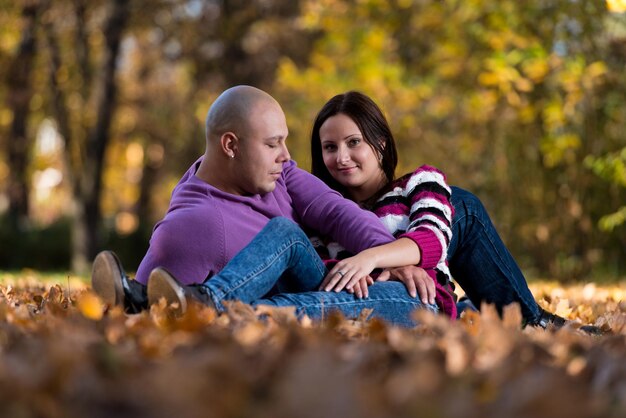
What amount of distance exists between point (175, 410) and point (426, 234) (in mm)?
2322

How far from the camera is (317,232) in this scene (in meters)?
3.91

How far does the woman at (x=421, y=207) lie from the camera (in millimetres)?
3660

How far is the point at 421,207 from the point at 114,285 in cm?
138

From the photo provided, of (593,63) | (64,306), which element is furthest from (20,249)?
(64,306)

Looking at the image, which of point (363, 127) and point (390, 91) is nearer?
point (363, 127)

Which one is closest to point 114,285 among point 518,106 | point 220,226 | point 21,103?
point 220,226

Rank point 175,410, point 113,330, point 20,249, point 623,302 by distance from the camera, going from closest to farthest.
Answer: point 175,410 → point 113,330 → point 623,302 → point 20,249

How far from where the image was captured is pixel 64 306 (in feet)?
11.1

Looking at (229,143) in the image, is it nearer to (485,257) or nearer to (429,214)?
(429,214)

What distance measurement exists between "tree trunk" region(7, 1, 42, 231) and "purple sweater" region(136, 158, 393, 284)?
10002 millimetres

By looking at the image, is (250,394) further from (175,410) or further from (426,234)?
(426,234)

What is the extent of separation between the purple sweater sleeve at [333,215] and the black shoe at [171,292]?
802 mm

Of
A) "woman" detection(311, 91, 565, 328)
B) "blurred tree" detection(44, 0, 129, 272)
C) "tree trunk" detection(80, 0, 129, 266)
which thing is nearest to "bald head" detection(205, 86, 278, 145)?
"woman" detection(311, 91, 565, 328)

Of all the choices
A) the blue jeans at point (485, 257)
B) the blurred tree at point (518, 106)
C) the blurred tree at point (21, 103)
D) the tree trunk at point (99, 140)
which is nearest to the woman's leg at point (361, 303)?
the blue jeans at point (485, 257)
